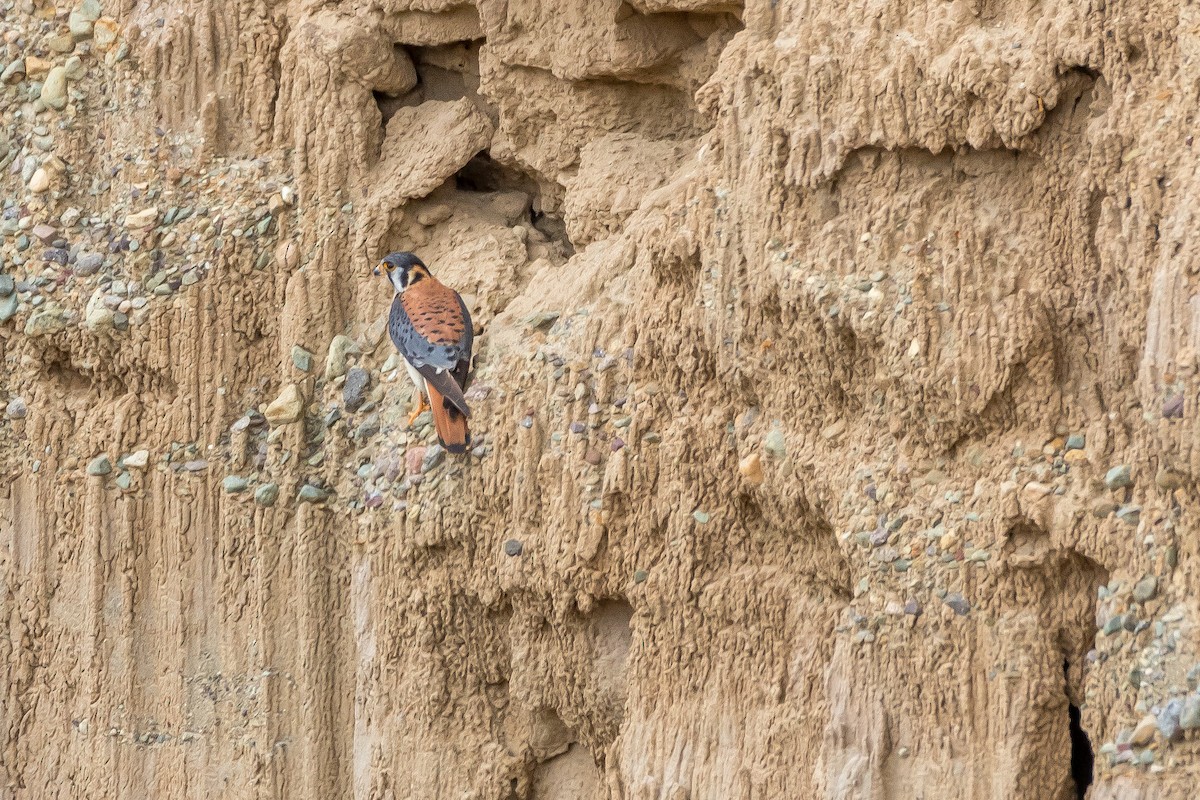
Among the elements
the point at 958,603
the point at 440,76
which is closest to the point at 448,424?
the point at 440,76

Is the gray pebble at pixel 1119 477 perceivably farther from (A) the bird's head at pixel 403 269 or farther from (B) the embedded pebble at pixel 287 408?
(B) the embedded pebble at pixel 287 408

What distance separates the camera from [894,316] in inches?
199

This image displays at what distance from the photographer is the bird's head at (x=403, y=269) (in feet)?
21.1

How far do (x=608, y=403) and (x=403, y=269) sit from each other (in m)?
0.98

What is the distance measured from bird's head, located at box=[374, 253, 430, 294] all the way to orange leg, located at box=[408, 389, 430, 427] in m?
0.35

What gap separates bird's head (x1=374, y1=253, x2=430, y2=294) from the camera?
643cm

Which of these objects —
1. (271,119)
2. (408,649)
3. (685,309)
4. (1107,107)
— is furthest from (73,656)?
(1107,107)

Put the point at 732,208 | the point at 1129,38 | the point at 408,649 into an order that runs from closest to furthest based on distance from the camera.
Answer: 1. the point at 1129,38
2. the point at 732,208
3. the point at 408,649

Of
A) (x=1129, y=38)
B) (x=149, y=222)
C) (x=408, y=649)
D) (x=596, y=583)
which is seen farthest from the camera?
(x=149, y=222)

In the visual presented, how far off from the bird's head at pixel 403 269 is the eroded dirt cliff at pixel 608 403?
0.66 feet

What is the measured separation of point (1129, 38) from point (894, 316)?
0.91 meters

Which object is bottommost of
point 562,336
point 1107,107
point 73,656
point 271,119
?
point 73,656

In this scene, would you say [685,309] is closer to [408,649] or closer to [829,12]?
[829,12]

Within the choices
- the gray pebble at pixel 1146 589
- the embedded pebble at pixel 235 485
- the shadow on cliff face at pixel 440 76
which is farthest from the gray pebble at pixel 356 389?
the gray pebble at pixel 1146 589
